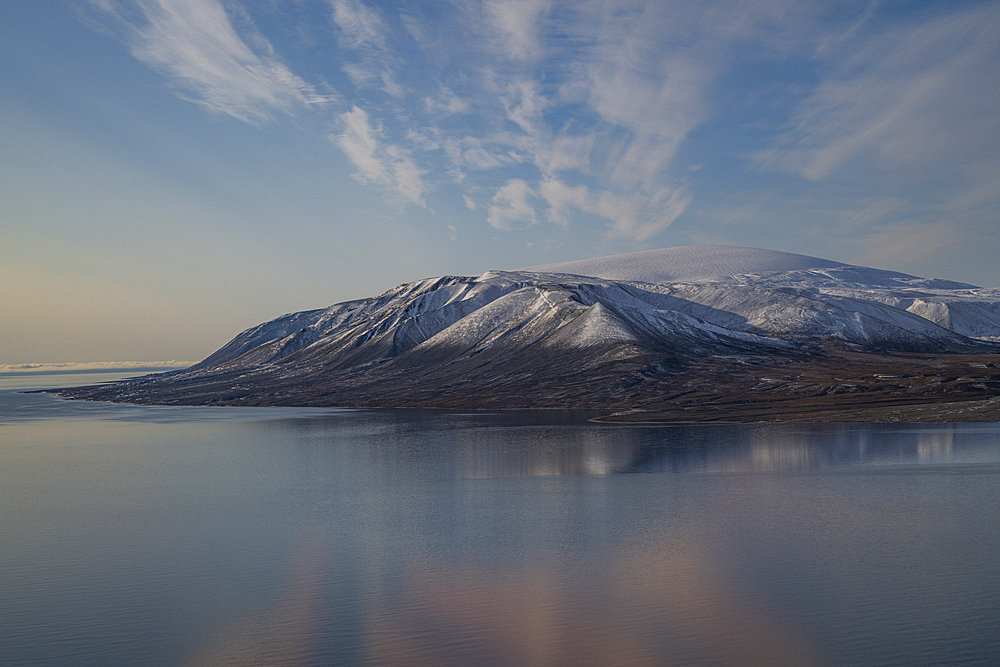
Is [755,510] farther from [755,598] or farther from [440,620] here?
[440,620]

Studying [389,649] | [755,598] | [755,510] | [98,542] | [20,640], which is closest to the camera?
[389,649]

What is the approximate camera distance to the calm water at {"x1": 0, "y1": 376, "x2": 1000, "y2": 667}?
69.4 feet

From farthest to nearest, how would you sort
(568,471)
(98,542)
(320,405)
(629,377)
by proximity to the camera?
(320,405) → (629,377) → (568,471) → (98,542)

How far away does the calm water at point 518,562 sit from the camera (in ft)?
69.4

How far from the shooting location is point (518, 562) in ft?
96.9

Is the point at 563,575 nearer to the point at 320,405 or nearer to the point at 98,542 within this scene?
the point at 98,542

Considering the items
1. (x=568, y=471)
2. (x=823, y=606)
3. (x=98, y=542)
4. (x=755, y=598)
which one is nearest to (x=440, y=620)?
(x=755, y=598)

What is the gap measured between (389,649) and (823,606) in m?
15.0

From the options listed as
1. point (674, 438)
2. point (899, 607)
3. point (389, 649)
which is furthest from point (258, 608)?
point (674, 438)

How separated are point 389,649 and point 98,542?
23.0 meters

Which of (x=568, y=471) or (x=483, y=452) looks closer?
(x=568, y=471)

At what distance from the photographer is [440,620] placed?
23188 millimetres

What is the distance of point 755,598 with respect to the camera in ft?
80.4

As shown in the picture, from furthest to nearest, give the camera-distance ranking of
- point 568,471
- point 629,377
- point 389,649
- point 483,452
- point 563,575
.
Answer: point 629,377
point 483,452
point 568,471
point 563,575
point 389,649
